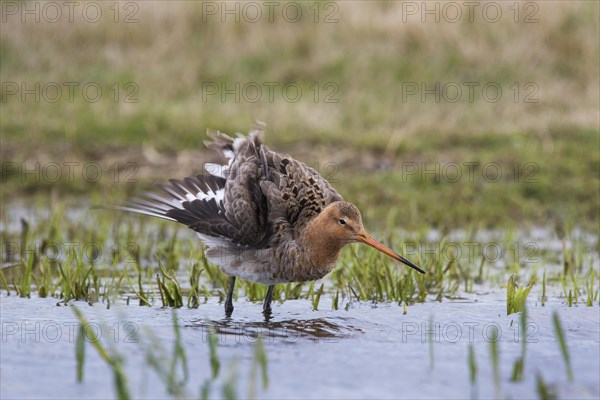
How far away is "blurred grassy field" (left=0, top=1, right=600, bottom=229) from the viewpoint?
9836 millimetres

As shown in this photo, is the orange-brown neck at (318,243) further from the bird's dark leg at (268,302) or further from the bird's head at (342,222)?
the bird's dark leg at (268,302)

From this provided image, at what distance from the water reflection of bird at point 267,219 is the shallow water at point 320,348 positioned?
30 cm

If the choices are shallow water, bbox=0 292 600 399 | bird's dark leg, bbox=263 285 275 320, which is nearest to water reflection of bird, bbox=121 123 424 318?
bird's dark leg, bbox=263 285 275 320

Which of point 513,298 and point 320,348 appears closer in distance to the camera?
point 320,348

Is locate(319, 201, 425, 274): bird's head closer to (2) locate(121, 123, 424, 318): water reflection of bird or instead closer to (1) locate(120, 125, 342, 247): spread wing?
(2) locate(121, 123, 424, 318): water reflection of bird

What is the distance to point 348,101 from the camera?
40.9ft

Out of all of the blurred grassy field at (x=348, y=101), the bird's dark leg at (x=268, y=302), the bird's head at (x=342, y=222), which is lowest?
the bird's dark leg at (x=268, y=302)

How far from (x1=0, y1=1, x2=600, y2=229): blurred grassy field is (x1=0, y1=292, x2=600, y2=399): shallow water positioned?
3.02m

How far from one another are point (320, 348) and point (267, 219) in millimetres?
968

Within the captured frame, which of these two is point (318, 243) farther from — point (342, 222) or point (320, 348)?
point (320, 348)

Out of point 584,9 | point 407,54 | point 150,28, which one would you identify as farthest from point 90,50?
point 584,9

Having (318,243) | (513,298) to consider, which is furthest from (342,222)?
(513,298)

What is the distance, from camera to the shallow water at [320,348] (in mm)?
4352

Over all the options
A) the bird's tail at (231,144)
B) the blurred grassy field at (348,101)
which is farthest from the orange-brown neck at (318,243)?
the blurred grassy field at (348,101)
